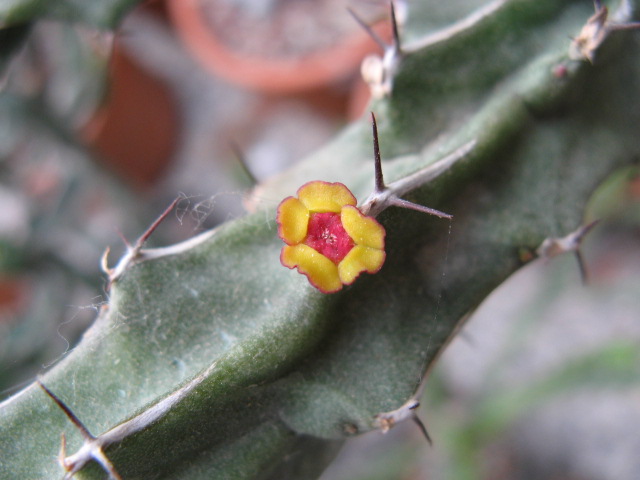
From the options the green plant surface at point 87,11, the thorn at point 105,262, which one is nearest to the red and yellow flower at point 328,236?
the thorn at point 105,262

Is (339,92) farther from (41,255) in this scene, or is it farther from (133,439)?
(133,439)

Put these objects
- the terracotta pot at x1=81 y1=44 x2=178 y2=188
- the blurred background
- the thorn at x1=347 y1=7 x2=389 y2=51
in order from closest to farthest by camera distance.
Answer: the thorn at x1=347 y1=7 x2=389 y2=51 → the blurred background → the terracotta pot at x1=81 y1=44 x2=178 y2=188

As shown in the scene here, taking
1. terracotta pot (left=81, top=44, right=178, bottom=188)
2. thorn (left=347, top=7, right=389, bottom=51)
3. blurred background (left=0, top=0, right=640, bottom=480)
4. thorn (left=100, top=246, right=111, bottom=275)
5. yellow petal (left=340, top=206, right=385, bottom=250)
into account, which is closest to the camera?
yellow petal (left=340, top=206, right=385, bottom=250)

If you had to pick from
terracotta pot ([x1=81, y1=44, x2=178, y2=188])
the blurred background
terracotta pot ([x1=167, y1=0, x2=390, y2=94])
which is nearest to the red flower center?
the blurred background

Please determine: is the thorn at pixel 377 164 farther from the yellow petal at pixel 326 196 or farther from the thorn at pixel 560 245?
the thorn at pixel 560 245

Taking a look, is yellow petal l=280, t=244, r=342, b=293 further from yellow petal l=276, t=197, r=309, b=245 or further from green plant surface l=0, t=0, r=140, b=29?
green plant surface l=0, t=0, r=140, b=29

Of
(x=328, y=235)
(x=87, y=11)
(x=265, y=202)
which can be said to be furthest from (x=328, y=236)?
(x=87, y=11)

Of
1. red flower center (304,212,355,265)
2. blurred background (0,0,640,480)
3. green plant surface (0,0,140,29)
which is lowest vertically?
blurred background (0,0,640,480)
